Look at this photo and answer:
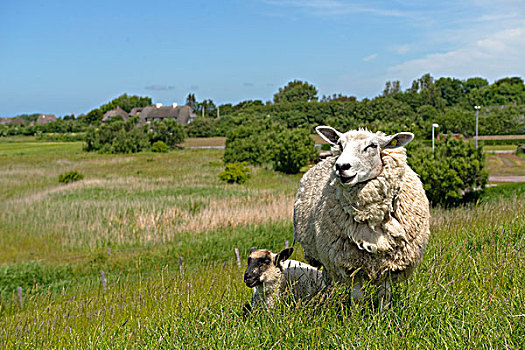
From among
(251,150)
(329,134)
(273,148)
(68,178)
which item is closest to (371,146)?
(329,134)

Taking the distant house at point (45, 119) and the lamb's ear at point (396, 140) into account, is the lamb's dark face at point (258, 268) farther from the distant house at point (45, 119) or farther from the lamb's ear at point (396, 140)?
the distant house at point (45, 119)

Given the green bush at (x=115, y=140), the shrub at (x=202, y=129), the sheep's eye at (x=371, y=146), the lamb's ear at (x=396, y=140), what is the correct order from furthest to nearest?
the shrub at (x=202, y=129)
the green bush at (x=115, y=140)
the lamb's ear at (x=396, y=140)
the sheep's eye at (x=371, y=146)

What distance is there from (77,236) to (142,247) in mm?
2745

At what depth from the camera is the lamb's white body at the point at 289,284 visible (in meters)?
4.60

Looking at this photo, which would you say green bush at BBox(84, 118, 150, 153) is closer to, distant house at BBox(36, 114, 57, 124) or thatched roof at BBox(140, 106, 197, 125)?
thatched roof at BBox(140, 106, 197, 125)

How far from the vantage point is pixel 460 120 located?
57.3 meters

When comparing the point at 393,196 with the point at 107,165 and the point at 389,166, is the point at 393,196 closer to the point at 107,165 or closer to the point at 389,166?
the point at 389,166

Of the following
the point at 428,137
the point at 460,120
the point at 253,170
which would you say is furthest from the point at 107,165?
the point at 460,120

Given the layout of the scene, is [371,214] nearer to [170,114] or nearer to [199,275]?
[199,275]

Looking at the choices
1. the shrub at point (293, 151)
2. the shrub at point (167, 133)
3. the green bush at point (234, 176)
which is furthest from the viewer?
the shrub at point (167, 133)

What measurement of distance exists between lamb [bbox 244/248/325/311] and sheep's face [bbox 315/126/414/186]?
4.64ft

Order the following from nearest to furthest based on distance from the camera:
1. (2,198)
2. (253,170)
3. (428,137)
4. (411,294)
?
1. (411,294)
2. (2,198)
3. (253,170)
4. (428,137)

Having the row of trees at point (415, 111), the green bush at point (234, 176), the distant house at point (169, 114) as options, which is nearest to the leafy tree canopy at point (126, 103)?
the distant house at point (169, 114)

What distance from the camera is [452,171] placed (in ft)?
52.4
